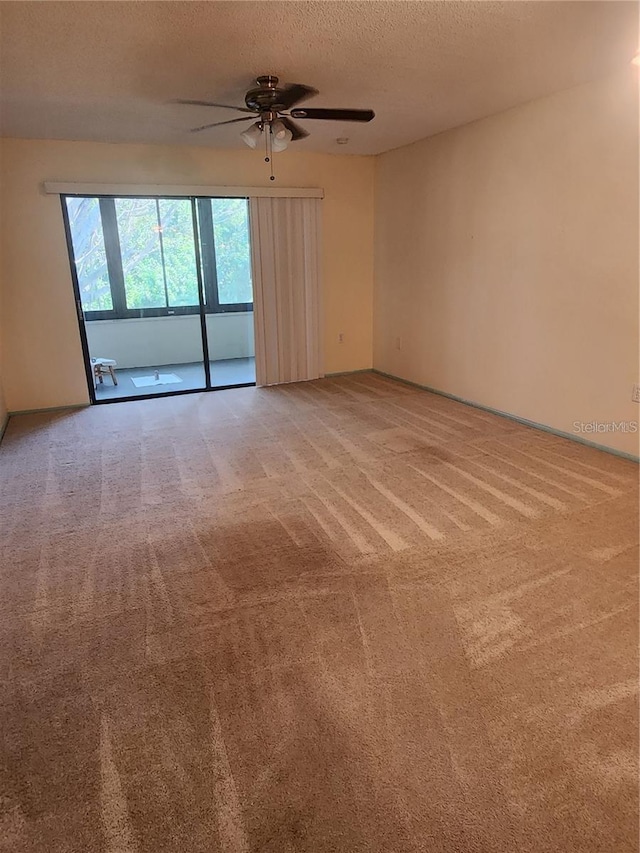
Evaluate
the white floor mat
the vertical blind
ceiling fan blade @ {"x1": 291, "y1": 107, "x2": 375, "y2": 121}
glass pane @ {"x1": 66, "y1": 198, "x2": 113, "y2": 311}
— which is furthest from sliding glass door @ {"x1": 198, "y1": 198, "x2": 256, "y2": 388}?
ceiling fan blade @ {"x1": 291, "y1": 107, "x2": 375, "y2": 121}

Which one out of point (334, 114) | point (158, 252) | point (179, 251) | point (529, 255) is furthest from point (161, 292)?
point (529, 255)

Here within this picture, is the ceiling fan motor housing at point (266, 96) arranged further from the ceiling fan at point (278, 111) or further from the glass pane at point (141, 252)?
the glass pane at point (141, 252)

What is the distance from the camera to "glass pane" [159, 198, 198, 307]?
5438mm

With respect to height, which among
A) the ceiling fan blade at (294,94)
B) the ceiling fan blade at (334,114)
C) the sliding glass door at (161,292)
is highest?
the ceiling fan blade at (294,94)

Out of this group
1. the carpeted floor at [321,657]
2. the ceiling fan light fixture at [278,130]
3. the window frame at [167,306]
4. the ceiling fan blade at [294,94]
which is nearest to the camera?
the carpeted floor at [321,657]

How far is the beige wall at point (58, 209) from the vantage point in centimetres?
447

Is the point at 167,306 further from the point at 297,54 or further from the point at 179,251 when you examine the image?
the point at 297,54

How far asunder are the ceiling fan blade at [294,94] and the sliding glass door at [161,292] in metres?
2.26

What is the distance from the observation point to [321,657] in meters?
1.84

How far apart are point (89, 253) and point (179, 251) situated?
36.5 inches

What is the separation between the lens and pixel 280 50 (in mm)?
2670

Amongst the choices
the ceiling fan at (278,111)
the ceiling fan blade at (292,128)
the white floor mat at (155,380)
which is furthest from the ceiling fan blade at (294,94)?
the white floor mat at (155,380)

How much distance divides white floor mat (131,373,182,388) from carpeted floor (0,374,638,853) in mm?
2577

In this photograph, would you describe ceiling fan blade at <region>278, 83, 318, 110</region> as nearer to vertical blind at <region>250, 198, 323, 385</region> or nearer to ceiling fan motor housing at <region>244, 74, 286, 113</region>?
ceiling fan motor housing at <region>244, 74, 286, 113</region>
